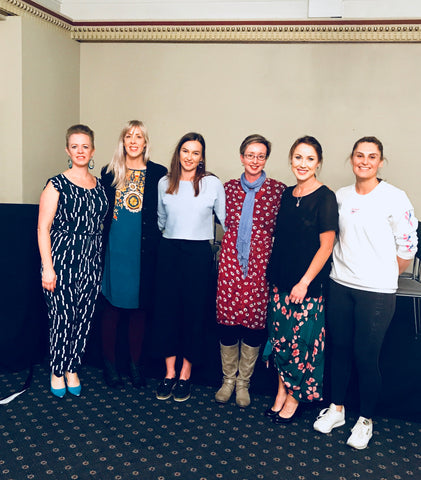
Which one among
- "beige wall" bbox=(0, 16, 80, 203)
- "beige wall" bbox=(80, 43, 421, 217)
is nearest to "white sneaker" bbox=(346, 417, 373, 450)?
"beige wall" bbox=(80, 43, 421, 217)

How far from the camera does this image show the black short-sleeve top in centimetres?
231

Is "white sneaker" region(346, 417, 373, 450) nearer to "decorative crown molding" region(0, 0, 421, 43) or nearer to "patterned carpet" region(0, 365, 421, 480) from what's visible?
"patterned carpet" region(0, 365, 421, 480)

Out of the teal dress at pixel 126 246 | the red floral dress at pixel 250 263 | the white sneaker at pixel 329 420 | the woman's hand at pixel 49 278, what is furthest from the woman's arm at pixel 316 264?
the woman's hand at pixel 49 278

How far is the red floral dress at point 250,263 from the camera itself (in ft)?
8.35

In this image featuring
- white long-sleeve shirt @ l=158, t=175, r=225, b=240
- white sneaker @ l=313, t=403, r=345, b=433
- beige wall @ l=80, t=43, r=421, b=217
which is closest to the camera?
white sneaker @ l=313, t=403, r=345, b=433

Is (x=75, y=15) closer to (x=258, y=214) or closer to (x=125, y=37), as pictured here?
(x=125, y=37)

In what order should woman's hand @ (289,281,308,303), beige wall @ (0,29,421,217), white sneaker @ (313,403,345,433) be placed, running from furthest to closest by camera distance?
beige wall @ (0,29,421,217) → white sneaker @ (313,403,345,433) → woman's hand @ (289,281,308,303)

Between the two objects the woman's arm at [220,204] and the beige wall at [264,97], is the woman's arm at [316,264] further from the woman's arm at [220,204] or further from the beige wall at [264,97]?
the beige wall at [264,97]

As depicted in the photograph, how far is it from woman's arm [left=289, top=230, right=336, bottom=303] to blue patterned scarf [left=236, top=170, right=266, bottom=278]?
301 millimetres

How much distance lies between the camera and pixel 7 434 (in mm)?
2340

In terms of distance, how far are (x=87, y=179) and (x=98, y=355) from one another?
112 centimetres

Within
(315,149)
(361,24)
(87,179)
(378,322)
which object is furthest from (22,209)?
(361,24)

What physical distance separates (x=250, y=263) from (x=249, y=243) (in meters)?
0.10

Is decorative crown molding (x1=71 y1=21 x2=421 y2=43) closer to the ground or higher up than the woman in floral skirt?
higher up
